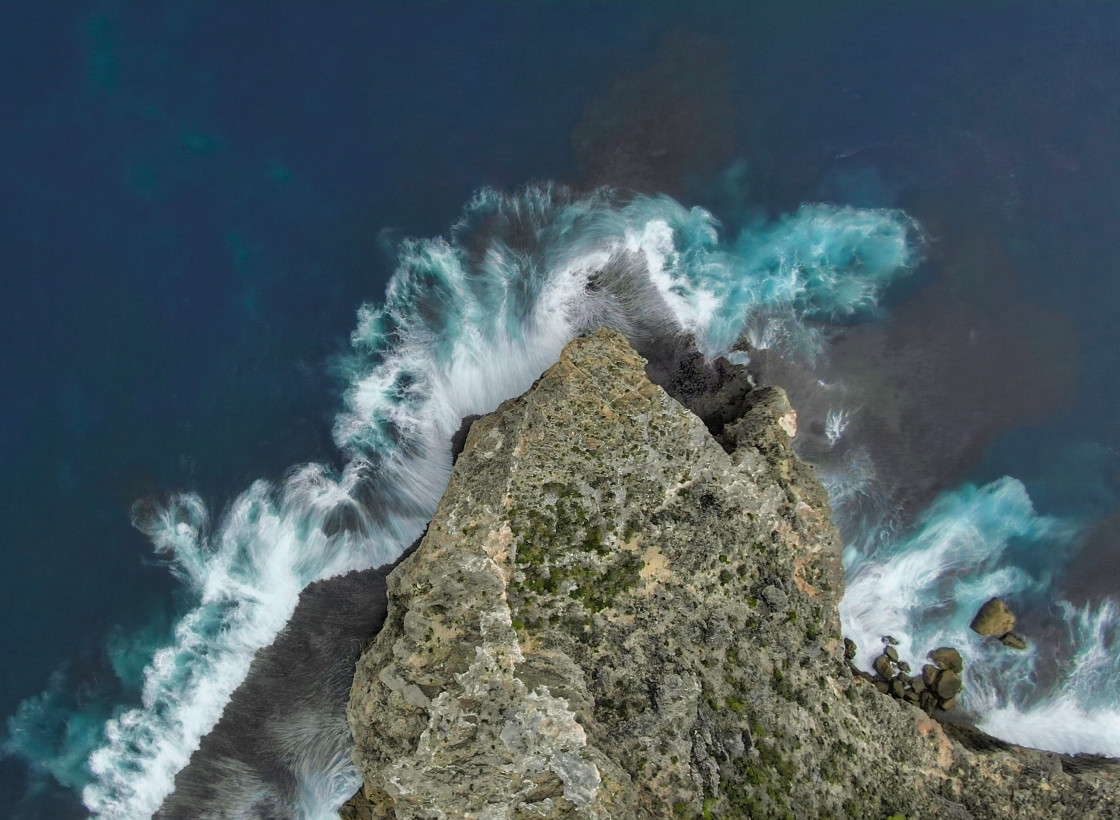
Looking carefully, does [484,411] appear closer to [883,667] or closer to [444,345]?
[444,345]

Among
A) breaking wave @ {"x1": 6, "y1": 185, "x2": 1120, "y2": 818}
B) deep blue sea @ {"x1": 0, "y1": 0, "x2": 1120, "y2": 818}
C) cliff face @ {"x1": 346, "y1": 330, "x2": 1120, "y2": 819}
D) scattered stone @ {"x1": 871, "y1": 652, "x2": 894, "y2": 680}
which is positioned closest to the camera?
cliff face @ {"x1": 346, "y1": 330, "x2": 1120, "y2": 819}

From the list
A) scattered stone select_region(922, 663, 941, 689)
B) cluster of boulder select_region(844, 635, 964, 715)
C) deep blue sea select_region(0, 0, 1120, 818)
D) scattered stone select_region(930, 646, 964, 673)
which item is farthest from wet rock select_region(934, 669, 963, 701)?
deep blue sea select_region(0, 0, 1120, 818)

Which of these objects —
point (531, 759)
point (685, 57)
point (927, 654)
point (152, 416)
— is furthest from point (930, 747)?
point (152, 416)

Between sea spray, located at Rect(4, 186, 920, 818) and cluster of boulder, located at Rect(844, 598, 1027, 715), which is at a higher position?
sea spray, located at Rect(4, 186, 920, 818)

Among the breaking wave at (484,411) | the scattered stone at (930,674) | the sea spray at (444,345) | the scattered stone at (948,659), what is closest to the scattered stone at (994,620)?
the breaking wave at (484,411)

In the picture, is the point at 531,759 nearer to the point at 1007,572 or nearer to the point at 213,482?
the point at 213,482

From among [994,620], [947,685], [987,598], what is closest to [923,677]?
[947,685]

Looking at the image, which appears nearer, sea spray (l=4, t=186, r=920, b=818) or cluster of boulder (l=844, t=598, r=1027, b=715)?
cluster of boulder (l=844, t=598, r=1027, b=715)

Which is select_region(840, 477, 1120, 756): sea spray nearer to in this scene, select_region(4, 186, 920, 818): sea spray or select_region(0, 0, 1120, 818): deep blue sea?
select_region(0, 0, 1120, 818): deep blue sea
